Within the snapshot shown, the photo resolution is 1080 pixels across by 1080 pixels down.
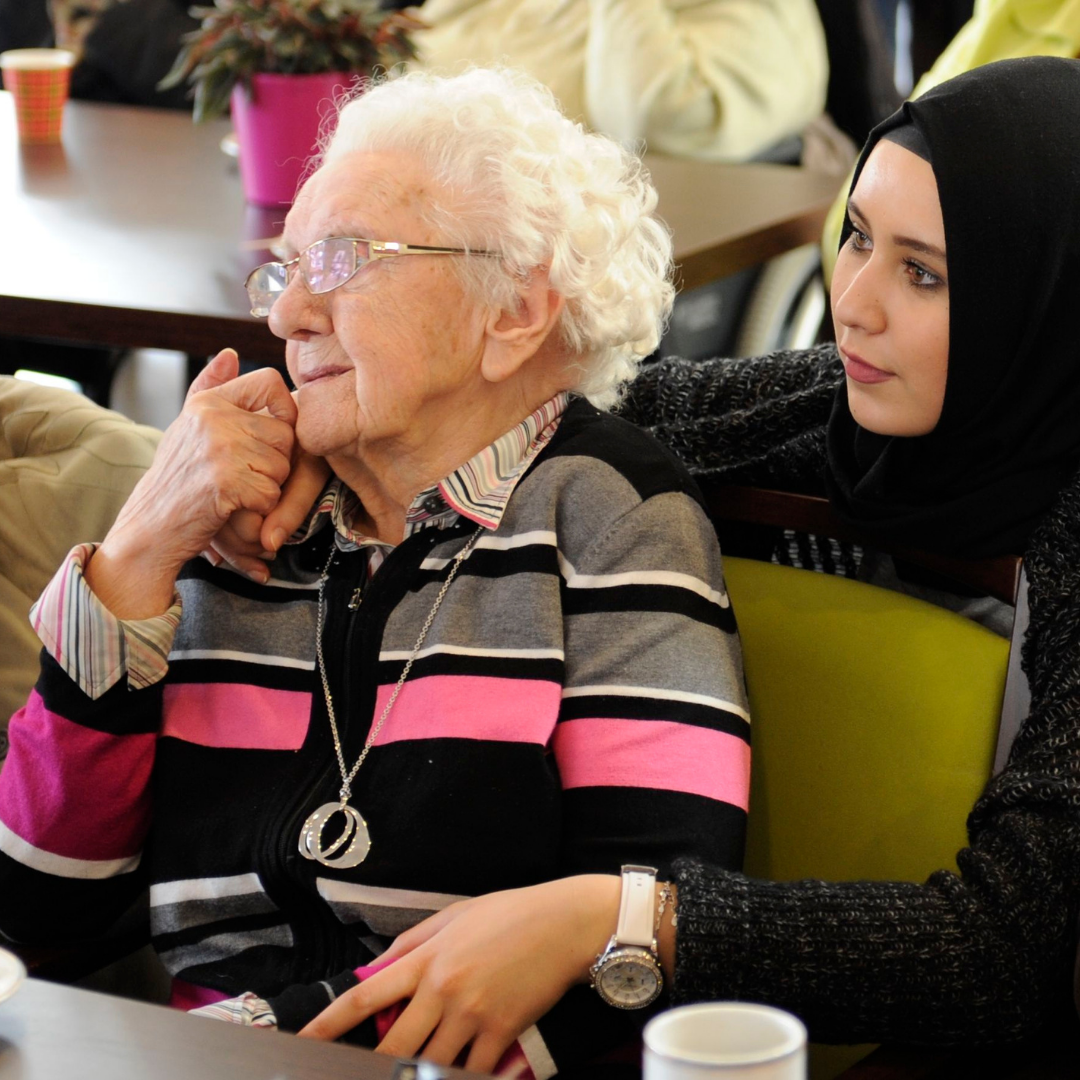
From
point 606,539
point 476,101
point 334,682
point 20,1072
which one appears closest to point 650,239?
point 476,101

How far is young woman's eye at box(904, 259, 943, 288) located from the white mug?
0.80 m

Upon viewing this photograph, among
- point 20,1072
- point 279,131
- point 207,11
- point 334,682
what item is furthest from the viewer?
point 207,11

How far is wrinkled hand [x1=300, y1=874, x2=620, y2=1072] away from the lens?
1211 millimetres

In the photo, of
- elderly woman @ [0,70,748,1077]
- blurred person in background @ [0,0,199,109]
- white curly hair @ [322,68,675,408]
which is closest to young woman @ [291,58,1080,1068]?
elderly woman @ [0,70,748,1077]

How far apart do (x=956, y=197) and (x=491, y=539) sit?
523 mm

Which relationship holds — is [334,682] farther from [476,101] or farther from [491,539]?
[476,101]

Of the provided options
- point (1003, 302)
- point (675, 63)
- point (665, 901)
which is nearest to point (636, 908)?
point (665, 901)

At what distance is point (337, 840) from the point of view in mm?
1363

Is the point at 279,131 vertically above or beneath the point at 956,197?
beneath

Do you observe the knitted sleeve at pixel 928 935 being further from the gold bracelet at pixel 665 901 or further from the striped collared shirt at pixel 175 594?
the striped collared shirt at pixel 175 594

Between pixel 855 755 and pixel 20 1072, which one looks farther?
pixel 855 755

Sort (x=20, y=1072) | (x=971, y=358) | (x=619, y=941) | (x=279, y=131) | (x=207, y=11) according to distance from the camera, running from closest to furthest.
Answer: (x=20, y=1072), (x=619, y=941), (x=971, y=358), (x=279, y=131), (x=207, y=11)

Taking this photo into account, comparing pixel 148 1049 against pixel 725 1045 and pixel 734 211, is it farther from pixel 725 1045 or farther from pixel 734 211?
pixel 734 211

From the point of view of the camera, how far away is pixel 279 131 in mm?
2521
